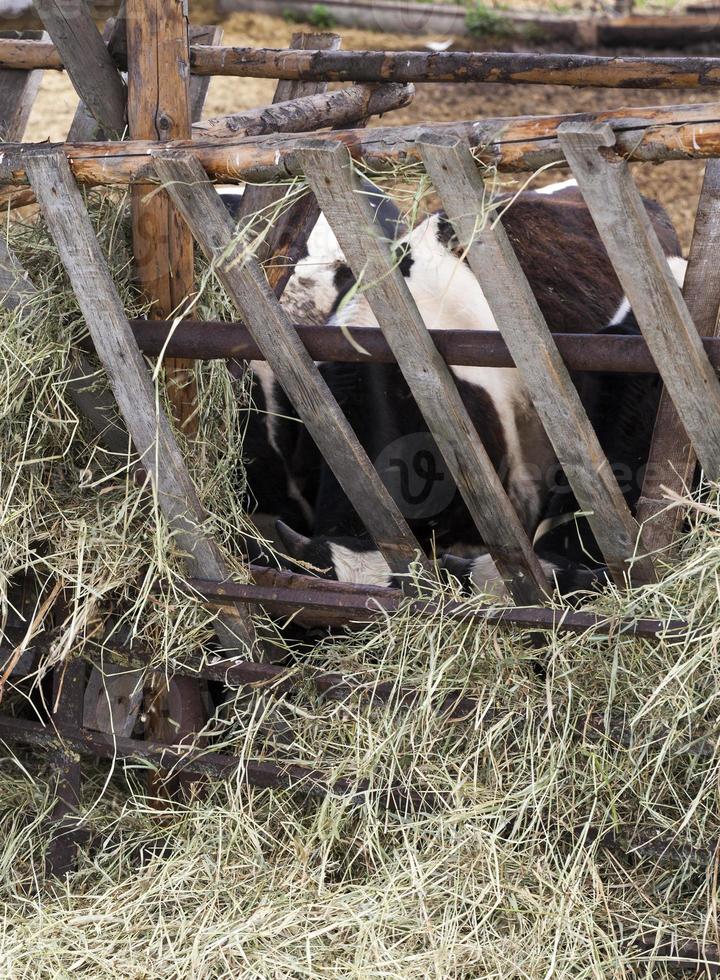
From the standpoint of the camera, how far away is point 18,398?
2225 millimetres

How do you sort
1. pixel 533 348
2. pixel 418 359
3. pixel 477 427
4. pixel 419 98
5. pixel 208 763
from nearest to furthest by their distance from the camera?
pixel 533 348, pixel 418 359, pixel 208 763, pixel 477 427, pixel 419 98

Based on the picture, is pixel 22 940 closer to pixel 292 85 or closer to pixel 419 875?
pixel 419 875

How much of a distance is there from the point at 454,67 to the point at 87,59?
1101 millimetres

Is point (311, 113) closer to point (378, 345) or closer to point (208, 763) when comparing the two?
point (378, 345)

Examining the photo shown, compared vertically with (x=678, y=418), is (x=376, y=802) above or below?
below

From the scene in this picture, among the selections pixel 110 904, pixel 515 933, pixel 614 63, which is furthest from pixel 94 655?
pixel 614 63

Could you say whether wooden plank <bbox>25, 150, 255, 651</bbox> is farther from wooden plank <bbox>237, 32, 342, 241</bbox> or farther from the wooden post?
wooden plank <bbox>237, 32, 342, 241</bbox>

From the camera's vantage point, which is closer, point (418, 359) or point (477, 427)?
point (418, 359)

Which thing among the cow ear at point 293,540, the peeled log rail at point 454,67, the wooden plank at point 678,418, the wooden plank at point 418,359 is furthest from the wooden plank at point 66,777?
the peeled log rail at point 454,67

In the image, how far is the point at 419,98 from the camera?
891 centimetres

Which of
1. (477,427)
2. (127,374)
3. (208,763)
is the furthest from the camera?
(477,427)

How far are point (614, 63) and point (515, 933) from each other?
2.31 metres

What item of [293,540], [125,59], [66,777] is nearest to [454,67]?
[125,59]

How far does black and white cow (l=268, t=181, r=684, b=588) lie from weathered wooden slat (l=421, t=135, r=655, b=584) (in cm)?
51
